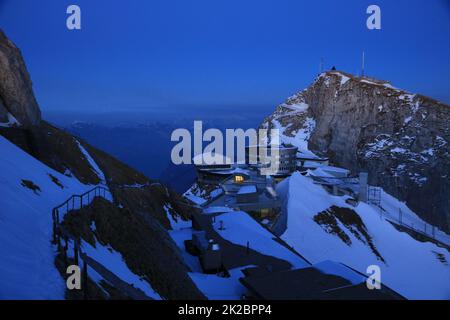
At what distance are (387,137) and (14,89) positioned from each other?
10861cm

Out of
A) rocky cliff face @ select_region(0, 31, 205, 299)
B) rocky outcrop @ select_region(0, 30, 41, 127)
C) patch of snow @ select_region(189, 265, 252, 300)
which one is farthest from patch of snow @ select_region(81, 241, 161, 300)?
rocky outcrop @ select_region(0, 30, 41, 127)

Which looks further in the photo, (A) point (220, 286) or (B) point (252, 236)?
(B) point (252, 236)

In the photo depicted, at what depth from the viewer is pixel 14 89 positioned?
99.3 ft

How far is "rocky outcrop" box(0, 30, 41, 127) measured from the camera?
29.4 metres

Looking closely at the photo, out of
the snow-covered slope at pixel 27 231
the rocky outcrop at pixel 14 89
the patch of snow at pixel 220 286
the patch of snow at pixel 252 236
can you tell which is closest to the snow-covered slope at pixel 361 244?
the patch of snow at pixel 252 236

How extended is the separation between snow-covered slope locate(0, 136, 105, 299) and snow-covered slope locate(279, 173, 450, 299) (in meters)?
25.4

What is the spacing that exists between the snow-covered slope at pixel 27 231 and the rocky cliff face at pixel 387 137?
102 metres

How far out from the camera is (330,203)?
4897 centimetres

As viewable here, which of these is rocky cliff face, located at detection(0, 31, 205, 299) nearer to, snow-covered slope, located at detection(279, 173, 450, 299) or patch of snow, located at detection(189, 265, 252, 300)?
patch of snow, located at detection(189, 265, 252, 300)

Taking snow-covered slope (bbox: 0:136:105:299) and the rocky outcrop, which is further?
the rocky outcrop

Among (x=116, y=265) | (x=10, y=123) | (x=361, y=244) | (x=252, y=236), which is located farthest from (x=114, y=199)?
(x=361, y=244)

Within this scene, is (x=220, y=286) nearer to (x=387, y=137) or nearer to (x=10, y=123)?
(x=10, y=123)

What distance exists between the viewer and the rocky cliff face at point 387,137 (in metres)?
96.5
